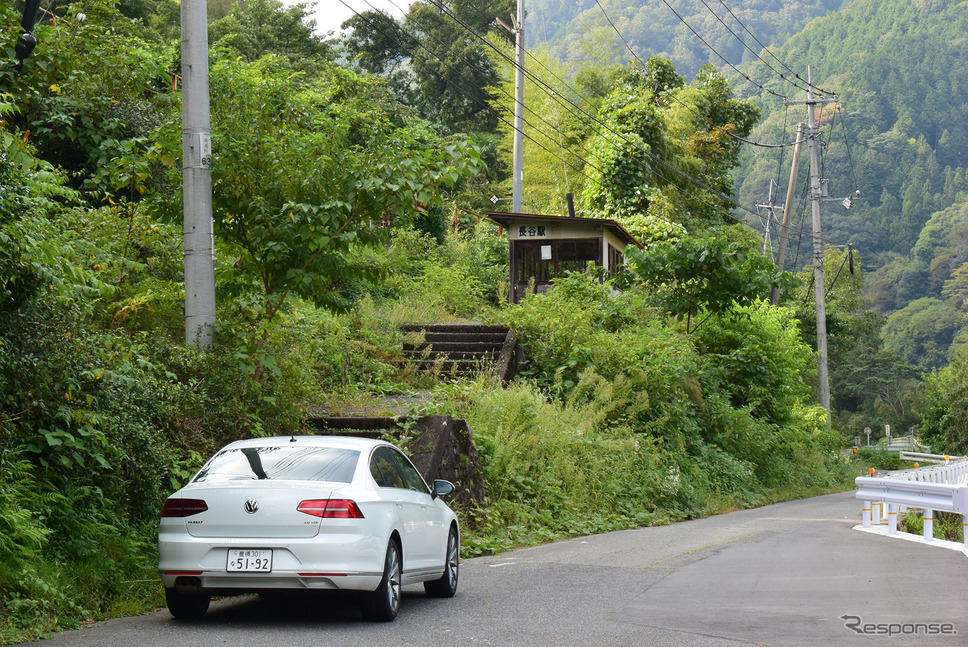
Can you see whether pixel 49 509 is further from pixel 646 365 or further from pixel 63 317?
pixel 646 365

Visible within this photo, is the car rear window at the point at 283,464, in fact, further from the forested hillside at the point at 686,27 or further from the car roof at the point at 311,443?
the forested hillside at the point at 686,27

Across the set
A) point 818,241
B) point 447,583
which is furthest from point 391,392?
point 818,241

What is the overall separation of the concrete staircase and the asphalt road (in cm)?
781

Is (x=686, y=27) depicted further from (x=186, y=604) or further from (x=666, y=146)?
(x=186, y=604)

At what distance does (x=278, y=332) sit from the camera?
1305cm

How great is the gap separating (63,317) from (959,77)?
431 ft

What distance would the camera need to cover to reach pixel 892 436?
255 ft

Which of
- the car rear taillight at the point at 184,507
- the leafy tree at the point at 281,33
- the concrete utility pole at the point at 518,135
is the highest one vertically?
the leafy tree at the point at 281,33

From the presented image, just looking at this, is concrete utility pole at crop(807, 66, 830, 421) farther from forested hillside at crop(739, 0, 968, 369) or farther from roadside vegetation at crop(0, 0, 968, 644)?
forested hillside at crop(739, 0, 968, 369)

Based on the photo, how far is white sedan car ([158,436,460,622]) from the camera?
293 inches

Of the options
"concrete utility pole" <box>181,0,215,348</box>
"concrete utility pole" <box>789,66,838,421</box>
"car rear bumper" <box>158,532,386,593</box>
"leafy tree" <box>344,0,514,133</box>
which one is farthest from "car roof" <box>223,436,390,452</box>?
"leafy tree" <box>344,0,514,133</box>

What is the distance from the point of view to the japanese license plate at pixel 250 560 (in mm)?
7434

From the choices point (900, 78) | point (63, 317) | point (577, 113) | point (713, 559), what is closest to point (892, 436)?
point (577, 113)

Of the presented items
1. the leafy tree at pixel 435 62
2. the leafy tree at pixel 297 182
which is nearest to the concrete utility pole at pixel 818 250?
the leafy tree at pixel 435 62
